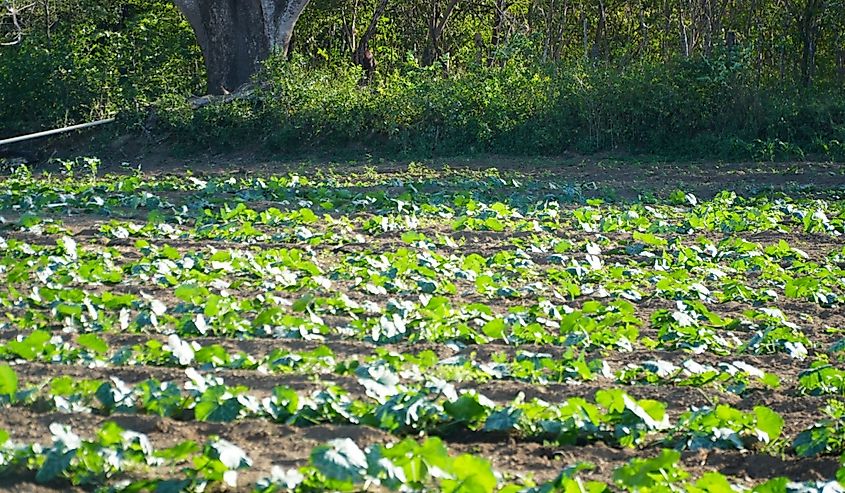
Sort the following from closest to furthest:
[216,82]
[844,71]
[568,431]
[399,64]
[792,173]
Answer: [568,431], [792,173], [844,71], [216,82], [399,64]

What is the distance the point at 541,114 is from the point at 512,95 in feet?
2.47

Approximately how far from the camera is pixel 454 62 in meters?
28.2

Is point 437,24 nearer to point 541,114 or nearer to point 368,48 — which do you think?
point 368,48

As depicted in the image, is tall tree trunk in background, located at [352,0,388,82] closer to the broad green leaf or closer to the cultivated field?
Answer: the cultivated field

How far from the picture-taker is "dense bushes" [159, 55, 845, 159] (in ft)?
58.9

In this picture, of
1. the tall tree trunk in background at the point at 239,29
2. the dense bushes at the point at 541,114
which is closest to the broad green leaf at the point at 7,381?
the dense bushes at the point at 541,114

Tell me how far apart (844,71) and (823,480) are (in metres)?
17.7

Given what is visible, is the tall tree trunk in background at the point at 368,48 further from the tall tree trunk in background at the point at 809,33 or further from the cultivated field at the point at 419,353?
the cultivated field at the point at 419,353

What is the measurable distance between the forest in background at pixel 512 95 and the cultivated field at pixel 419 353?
7645mm

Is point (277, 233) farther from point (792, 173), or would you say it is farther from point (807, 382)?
point (792, 173)

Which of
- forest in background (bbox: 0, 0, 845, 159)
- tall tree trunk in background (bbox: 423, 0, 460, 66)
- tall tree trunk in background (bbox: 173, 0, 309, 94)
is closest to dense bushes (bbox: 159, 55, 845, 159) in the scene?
forest in background (bbox: 0, 0, 845, 159)

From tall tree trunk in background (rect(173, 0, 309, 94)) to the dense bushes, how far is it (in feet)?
6.09

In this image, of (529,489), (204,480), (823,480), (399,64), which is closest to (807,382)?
(823,480)

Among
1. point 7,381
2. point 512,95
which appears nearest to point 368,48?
point 512,95
